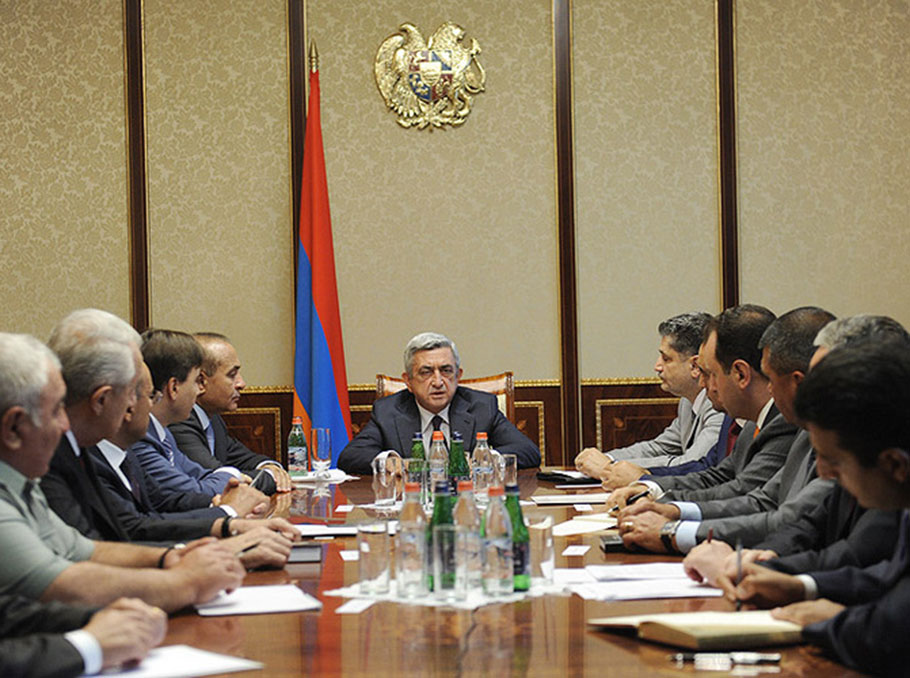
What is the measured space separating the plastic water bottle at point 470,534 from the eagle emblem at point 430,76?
4803 mm

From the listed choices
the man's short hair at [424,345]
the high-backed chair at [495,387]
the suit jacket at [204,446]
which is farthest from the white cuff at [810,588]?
the high-backed chair at [495,387]

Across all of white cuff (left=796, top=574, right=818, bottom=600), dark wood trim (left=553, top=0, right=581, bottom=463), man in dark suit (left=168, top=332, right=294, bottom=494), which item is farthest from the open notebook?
dark wood trim (left=553, top=0, right=581, bottom=463)

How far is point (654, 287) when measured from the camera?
7066 millimetres

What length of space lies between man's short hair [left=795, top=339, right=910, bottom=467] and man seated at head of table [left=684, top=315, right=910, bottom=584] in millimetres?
319

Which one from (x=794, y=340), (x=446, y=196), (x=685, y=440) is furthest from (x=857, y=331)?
(x=446, y=196)

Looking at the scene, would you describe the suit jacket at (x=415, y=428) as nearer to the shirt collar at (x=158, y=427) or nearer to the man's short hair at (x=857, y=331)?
the shirt collar at (x=158, y=427)

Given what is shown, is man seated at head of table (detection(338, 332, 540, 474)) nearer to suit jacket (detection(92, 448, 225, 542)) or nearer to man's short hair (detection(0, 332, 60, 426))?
suit jacket (detection(92, 448, 225, 542))

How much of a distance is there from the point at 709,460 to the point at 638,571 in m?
2.45

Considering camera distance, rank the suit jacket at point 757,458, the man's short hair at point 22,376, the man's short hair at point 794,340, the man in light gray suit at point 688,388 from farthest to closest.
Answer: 1. the man in light gray suit at point 688,388
2. the suit jacket at point 757,458
3. the man's short hair at point 794,340
4. the man's short hair at point 22,376

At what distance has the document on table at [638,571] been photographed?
266 cm

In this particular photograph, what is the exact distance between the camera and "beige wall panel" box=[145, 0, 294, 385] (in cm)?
694

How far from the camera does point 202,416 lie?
17.1 ft

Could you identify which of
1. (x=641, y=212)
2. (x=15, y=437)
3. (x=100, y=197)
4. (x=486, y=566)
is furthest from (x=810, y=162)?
(x=15, y=437)

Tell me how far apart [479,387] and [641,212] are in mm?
1773
